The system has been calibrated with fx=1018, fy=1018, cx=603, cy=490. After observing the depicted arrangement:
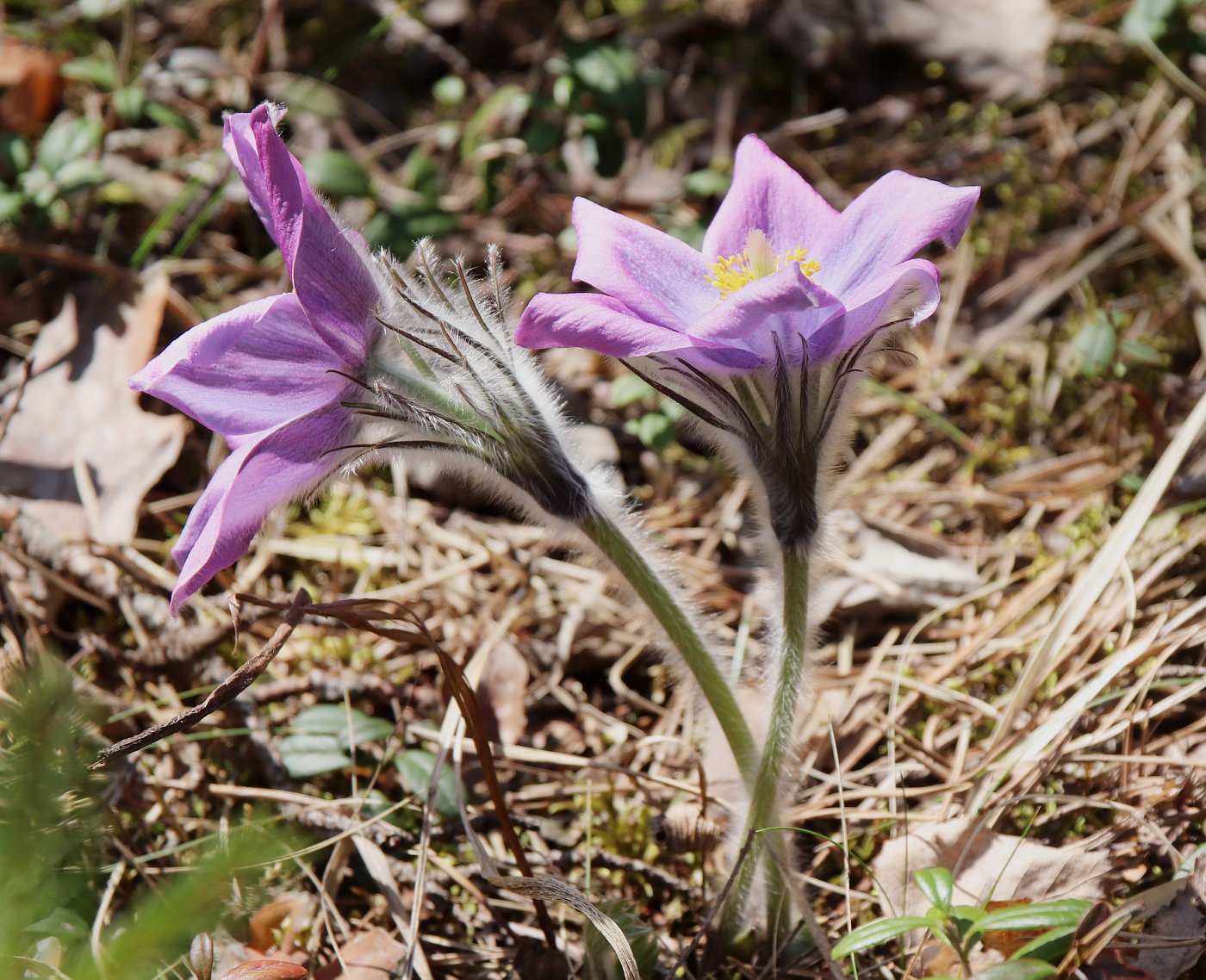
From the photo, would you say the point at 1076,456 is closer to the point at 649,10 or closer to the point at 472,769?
the point at 472,769

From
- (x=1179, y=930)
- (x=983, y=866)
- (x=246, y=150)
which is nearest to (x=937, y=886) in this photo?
(x=983, y=866)

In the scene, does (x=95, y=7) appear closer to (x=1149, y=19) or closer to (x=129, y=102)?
(x=129, y=102)

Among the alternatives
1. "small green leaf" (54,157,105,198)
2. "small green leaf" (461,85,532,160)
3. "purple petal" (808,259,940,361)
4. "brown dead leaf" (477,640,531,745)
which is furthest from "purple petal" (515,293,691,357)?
"small green leaf" (54,157,105,198)

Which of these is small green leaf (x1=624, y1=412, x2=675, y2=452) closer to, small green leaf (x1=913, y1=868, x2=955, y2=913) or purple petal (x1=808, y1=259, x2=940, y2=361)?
purple petal (x1=808, y1=259, x2=940, y2=361)

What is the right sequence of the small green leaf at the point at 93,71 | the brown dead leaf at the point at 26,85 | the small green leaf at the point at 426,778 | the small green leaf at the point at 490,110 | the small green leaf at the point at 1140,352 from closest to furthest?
the small green leaf at the point at 426,778 → the small green leaf at the point at 1140,352 → the small green leaf at the point at 490,110 → the small green leaf at the point at 93,71 → the brown dead leaf at the point at 26,85

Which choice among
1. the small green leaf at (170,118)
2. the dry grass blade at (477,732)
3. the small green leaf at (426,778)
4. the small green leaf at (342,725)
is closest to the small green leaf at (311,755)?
the small green leaf at (342,725)

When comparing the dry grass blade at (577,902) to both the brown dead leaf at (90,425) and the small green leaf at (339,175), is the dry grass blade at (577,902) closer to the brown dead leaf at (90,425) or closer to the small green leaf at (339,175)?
the brown dead leaf at (90,425)

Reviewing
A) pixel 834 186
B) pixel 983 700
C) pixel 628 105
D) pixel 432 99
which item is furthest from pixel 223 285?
pixel 983 700
